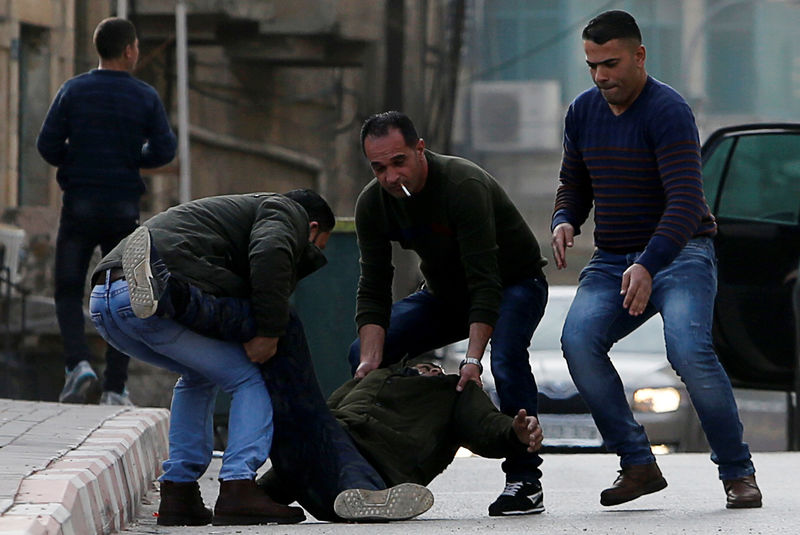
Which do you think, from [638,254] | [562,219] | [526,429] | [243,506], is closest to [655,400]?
[562,219]

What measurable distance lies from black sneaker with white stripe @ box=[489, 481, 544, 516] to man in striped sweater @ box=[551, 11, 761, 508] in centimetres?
25

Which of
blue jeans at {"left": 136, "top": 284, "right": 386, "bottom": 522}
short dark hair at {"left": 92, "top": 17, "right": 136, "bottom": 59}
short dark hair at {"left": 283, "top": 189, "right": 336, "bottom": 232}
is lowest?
blue jeans at {"left": 136, "top": 284, "right": 386, "bottom": 522}

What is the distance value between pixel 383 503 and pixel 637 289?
1.08 metres

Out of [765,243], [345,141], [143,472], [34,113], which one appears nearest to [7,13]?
[34,113]

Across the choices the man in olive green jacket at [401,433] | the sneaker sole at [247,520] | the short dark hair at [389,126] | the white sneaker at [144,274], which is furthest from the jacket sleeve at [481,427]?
the white sneaker at [144,274]

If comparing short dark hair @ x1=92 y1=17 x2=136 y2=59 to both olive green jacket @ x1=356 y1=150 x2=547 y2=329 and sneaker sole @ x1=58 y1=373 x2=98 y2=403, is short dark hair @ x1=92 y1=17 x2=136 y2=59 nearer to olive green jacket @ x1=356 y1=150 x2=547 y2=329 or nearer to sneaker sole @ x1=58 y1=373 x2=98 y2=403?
sneaker sole @ x1=58 y1=373 x2=98 y2=403

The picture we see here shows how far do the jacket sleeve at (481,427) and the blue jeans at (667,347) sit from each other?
33cm

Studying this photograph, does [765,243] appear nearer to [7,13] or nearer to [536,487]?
[536,487]

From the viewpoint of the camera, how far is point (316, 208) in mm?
5562

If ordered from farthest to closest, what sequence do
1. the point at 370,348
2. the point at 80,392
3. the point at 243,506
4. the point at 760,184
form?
1. the point at 760,184
2. the point at 80,392
3. the point at 370,348
4. the point at 243,506

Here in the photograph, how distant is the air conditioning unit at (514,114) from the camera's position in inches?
1784

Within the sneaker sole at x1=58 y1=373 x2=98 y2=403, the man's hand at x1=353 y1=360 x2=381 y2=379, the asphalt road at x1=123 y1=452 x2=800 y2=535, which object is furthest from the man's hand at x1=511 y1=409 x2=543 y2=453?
the sneaker sole at x1=58 y1=373 x2=98 y2=403

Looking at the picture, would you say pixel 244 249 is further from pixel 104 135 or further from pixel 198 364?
pixel 104 135

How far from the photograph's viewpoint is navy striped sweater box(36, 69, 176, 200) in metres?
8.18
